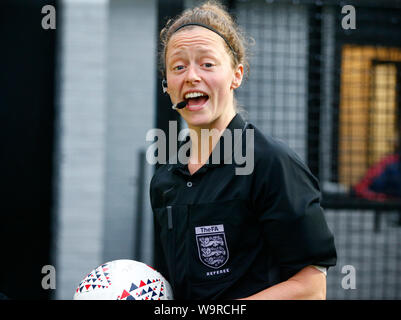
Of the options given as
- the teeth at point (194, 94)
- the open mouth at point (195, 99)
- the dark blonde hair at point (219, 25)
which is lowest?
the open mouth at point (195, 99)

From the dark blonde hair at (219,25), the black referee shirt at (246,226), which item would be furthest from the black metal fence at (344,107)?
the black referee shirt at (246,226)

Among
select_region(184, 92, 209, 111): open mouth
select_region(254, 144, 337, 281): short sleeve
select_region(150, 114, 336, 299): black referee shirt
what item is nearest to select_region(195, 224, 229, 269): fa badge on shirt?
select_region(150, 114, 336, 299): black referee shirt

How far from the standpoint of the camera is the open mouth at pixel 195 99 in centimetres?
185

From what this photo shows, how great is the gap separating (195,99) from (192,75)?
11cm

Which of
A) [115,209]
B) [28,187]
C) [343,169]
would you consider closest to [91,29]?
[28,187]

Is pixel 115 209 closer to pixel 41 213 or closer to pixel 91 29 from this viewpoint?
pixel 41 213

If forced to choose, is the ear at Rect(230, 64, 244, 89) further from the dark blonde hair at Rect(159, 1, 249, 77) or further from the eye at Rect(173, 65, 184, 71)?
the eye at Rect(173, 65, 184, 71)

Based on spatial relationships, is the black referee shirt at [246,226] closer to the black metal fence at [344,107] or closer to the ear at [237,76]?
the ear at [237,76]

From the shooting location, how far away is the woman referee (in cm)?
160

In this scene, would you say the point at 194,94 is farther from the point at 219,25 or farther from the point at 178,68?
the point at 219,25

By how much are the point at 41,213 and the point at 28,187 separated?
28 centimetres

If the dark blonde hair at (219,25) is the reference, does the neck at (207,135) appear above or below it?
below

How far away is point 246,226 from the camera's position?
1.70 metres

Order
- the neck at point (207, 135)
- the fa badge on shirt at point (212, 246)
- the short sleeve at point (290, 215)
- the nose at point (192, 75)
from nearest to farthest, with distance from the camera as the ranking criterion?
the short sleeve at point (290, 215)
the fa badge on shirt at point (212, 246)
the nose at point (192, 75)
the neck at point (207, 135)
